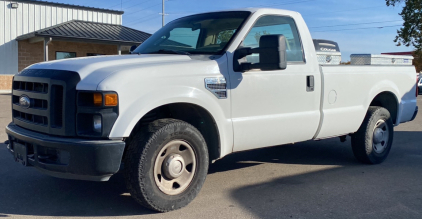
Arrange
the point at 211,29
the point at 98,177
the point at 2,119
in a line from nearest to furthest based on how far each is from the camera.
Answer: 1. the point at 98,177
2. the point at 211,29
3. the point at 2,119

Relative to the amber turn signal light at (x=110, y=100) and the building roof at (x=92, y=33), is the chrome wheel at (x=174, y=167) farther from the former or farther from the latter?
the building roof at (x=92, y=33)

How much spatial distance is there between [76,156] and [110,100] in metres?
0.53

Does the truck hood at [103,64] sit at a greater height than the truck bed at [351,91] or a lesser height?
greater

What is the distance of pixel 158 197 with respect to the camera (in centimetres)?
387

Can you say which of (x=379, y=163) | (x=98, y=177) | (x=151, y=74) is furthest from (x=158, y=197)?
(x=379, y=163)

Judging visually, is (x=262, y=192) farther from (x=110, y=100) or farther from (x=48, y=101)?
(x=48, y=101)

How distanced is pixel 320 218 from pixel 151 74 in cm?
195

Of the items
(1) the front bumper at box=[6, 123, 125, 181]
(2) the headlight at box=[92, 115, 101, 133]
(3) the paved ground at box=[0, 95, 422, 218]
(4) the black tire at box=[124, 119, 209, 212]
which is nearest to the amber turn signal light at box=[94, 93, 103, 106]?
(2) the headlight at box=[92, 115, 101, 133]

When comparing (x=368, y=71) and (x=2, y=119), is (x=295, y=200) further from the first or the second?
(x=2, y=119)

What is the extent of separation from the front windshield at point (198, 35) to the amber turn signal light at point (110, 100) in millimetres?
1366

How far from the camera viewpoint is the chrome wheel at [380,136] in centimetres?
617

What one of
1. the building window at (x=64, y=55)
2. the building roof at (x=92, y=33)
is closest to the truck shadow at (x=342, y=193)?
the building roof at (x=92, y=33)

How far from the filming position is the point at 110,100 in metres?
3.52

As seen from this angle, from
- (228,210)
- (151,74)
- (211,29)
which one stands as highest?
(211,29)
